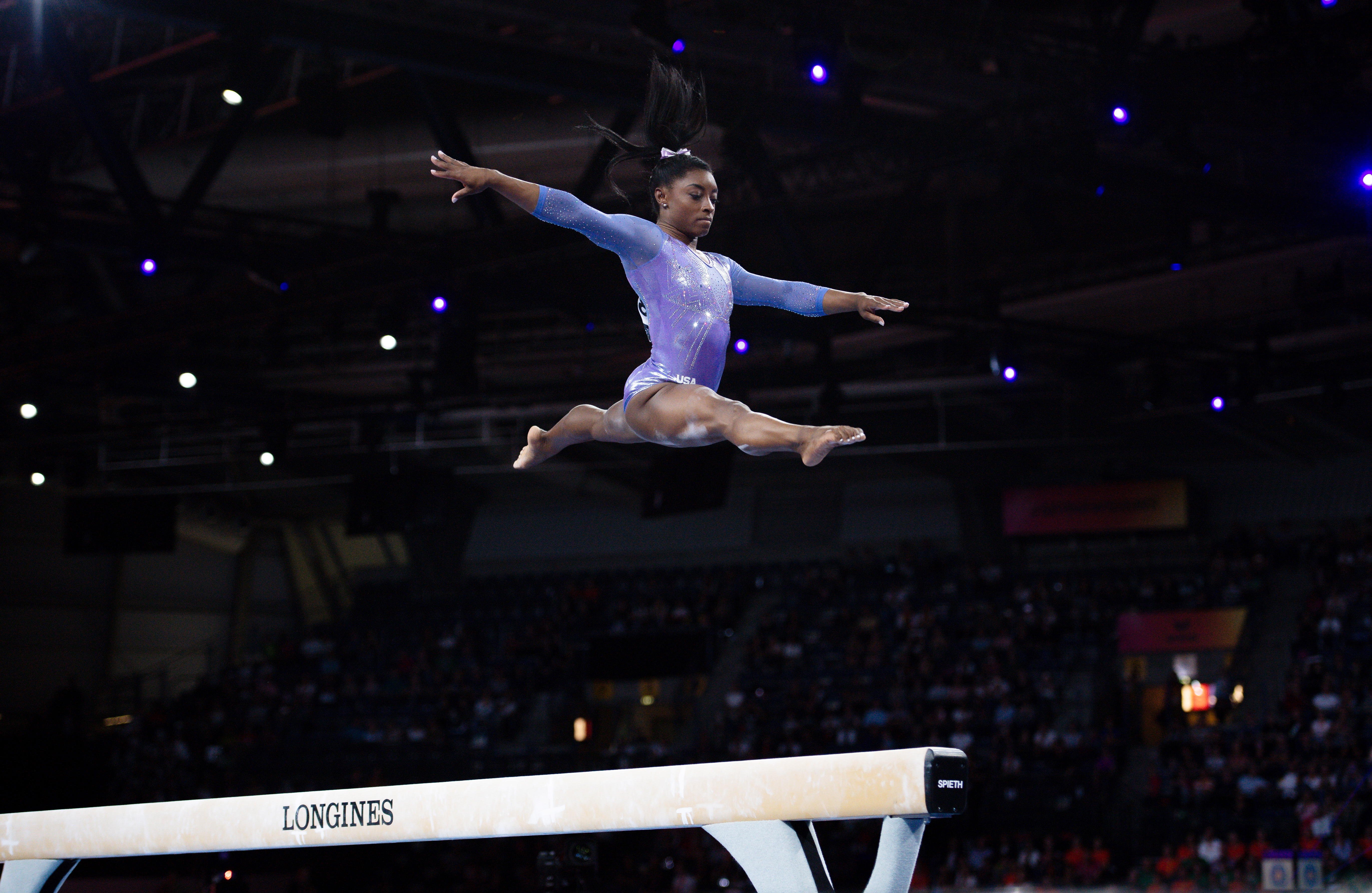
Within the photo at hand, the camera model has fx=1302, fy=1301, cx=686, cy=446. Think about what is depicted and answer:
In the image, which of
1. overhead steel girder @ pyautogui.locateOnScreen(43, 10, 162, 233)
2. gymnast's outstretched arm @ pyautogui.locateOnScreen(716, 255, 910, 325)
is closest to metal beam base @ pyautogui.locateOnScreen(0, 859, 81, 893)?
gymnast's outstretched arm @ pyautogui.locateOnScreen(716, 255, 910, 325)

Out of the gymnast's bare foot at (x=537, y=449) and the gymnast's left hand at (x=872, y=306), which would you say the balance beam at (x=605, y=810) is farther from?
the gymnast's left hand at (x=872, y=306)

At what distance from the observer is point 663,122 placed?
4578 millimetres

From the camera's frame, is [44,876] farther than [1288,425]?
No

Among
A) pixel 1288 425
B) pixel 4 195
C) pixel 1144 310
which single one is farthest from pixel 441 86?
pixel 1288 425

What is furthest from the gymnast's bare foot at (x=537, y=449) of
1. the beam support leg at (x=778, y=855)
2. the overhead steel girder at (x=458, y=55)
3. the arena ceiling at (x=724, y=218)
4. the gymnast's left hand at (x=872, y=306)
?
the overhead steel girder at (x=458, y=55)

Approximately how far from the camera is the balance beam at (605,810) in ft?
11.7

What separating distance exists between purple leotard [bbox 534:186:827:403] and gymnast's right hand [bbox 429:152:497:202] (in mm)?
340

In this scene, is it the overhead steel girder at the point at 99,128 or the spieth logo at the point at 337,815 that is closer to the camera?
the spieth logo at the point at 337,815

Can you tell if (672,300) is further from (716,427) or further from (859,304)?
(859,304)

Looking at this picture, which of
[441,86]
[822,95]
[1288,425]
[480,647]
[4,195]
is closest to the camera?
[822,95]

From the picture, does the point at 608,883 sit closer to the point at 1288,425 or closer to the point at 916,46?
the point at 916,46

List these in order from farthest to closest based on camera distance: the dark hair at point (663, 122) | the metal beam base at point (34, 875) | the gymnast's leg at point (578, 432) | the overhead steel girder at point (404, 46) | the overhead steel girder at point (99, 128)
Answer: the overhead steel girder at point (99, 128), the overhead steel girder at point (404, 46), the metal beam base at point (34, 875), the dark hair at point (663, 122), the gymnast's leg at point (578, 432)

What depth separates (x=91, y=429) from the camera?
59.8ft

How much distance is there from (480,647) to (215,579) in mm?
7391
